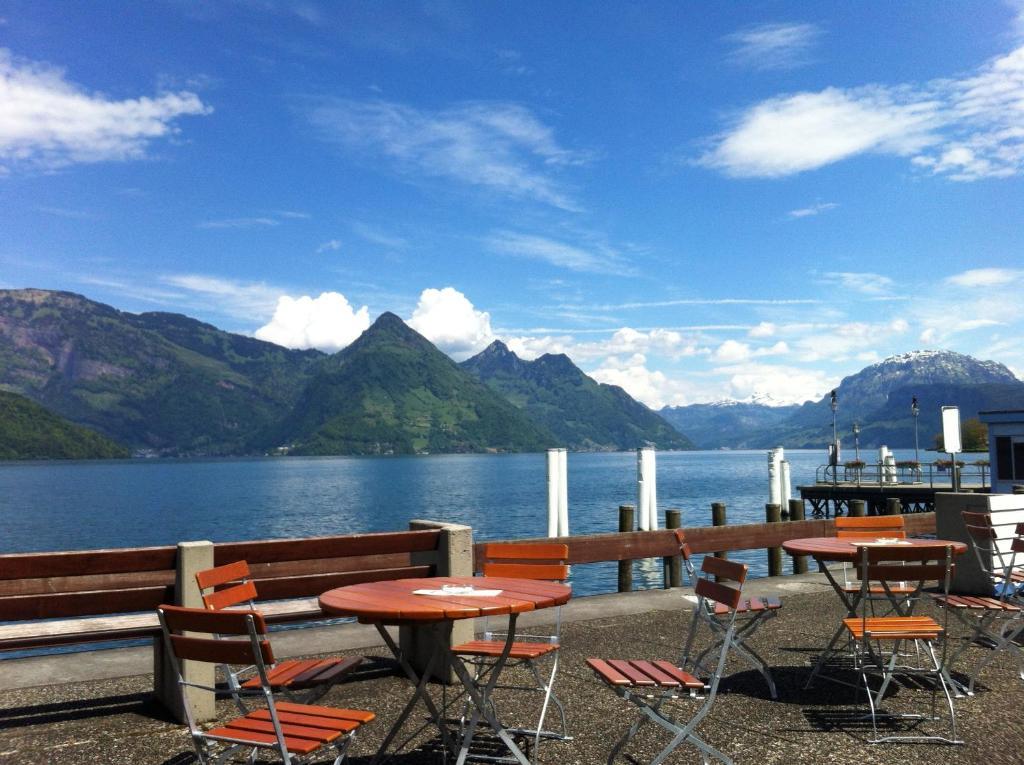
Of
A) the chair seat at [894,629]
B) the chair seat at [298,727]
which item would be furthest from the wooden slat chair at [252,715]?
the chair seat at [894,629]

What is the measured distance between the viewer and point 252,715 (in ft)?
12.7

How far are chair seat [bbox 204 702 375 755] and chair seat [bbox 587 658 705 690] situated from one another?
136cm

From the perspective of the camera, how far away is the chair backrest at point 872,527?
7895mm

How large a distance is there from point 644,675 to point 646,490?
12634 mm

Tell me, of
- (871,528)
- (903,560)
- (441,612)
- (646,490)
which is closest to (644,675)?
(441,612)

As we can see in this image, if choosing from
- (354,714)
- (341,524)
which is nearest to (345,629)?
(354,714)

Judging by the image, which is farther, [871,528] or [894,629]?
[871,528]

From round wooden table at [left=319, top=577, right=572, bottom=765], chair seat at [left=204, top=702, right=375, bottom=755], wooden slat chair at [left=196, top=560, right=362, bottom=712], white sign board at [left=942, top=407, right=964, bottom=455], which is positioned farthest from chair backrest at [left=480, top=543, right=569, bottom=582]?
white sign board at [left=942, top=407, right=964, bottom=455]

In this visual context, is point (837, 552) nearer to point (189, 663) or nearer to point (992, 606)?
point (992, 606)

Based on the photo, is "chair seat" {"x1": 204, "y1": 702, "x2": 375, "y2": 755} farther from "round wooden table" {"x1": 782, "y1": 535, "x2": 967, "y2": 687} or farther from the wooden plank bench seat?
"round wooden table" {"x1": 782, "y1": 535, "x2": 967, "y2": 687}

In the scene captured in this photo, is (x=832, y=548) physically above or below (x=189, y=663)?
above

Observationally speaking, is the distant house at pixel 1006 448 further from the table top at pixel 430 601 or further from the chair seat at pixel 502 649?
the table top at pixel 430 601

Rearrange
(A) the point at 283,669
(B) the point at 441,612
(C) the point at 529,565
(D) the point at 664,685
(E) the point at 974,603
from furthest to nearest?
1. (E) the point at 974,603
2. (C) the point at 529,565
3. (A) the point at 283,669
4. (D) the point at 664,685
5. (B) the point at 441,612

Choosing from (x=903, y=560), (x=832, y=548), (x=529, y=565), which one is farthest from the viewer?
(x=832, y=548)
